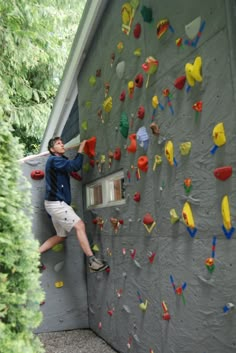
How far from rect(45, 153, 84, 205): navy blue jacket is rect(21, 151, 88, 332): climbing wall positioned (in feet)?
1.23

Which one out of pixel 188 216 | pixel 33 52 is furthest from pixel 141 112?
pixel 33 52

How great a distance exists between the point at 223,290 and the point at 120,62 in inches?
87.3

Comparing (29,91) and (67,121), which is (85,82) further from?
(29,91)

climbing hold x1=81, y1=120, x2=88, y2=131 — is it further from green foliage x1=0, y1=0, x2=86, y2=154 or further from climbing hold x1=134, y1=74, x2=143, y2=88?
green foliage x1=0, y1=0, x2=86, y2=154

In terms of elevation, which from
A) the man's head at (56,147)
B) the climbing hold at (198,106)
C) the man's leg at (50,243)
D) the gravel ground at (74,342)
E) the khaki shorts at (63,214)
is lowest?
the gravel ground at (74,342)

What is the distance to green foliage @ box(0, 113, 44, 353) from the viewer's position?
1.68 metres

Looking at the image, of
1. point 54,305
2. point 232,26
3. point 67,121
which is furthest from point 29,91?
point 232,26

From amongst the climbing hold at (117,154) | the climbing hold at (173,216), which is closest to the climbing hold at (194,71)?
the climbing hold at (173,216)

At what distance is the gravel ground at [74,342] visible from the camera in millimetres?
3883

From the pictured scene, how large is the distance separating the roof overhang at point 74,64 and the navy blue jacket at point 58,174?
128 centimetres

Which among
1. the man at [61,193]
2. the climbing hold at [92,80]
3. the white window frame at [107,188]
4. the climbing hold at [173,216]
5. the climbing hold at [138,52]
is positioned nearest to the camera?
the climbing hold at [173,216]

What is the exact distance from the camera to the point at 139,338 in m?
3.16

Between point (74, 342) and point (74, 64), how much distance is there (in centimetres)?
325

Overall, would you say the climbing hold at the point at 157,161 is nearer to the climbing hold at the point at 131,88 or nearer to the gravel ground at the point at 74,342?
the climbing hold at the point at 131,88
